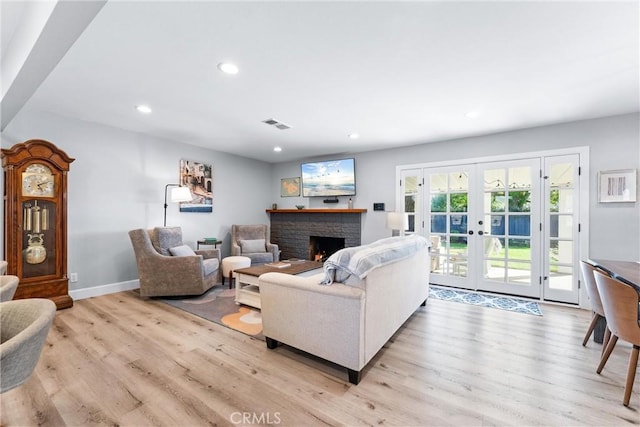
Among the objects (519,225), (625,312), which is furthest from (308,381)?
(519,225)

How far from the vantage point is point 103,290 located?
3.79 m

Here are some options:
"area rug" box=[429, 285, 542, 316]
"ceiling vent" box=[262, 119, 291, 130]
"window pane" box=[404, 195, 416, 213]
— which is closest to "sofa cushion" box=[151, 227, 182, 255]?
"ceiling vent" box=[262, 119, 291, 130]

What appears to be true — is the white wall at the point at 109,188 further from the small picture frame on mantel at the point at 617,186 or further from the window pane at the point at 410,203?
the small picture frame on mantel at the point at 617,186

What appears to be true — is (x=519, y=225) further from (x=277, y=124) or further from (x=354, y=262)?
(x=277, y=124)

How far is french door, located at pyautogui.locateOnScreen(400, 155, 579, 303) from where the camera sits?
3.60 metres

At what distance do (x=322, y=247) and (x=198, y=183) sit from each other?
272 centimetres

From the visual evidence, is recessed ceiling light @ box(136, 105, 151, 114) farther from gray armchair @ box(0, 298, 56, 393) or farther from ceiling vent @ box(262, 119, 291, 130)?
gray armchair @ box(0, 298, 56, 393)

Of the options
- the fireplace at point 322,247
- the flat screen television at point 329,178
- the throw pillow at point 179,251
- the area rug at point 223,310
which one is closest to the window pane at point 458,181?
the flat screen television at point 329,178

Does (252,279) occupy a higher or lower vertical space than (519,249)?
lower

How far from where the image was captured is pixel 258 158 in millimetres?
5961

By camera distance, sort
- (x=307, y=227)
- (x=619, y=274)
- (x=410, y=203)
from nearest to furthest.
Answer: (x=619, y=274) < (x=410, y=203) < (x=307, y=227)

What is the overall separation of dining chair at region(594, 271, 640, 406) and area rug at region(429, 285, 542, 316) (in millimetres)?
1628

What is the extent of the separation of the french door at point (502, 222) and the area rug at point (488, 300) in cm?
17

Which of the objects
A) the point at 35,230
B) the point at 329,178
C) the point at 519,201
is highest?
the point at 329,178
